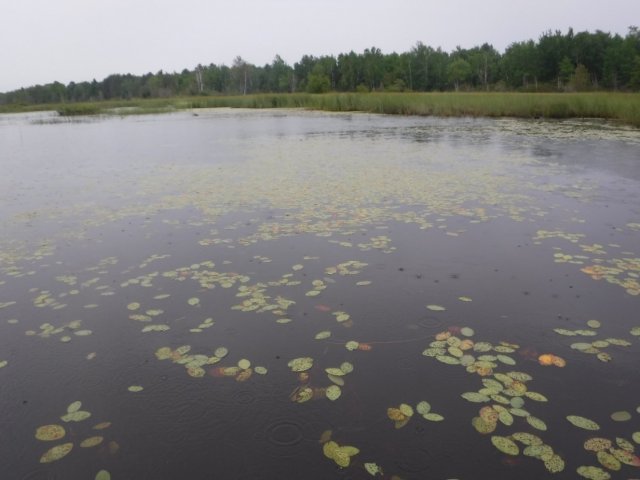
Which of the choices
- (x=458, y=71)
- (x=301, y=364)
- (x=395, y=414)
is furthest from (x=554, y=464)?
(x=458, y=71)

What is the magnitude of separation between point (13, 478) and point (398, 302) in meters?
3.17

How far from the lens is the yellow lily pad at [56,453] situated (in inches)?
103

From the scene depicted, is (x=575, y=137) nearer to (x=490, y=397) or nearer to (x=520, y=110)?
(x=520, y=110)

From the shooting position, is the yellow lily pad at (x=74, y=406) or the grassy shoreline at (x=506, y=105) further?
the grassy shoreline at (x=506, y=105)

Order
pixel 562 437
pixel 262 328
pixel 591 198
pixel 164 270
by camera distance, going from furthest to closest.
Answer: pixel 591 198 → pixel 164 270 → pixel 262 328 → pixel 562 437

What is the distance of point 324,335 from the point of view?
12.7 ft

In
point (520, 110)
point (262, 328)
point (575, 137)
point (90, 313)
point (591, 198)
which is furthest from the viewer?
point (520, 110)

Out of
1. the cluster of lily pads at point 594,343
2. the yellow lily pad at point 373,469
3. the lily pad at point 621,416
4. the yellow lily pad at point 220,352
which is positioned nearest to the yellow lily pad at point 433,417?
the yellow lily pad at point 373,469

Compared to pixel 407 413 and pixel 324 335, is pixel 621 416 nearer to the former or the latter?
pixel 407 413

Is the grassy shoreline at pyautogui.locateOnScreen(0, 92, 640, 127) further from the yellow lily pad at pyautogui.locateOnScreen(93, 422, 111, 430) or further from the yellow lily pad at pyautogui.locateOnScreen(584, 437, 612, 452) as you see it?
the yellow lily pad at pyautogui.locateOnScreen(93, 422, 111, 430)

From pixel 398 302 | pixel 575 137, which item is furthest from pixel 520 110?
pixel 398 302

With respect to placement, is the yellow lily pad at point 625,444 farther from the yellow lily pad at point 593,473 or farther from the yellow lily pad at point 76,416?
the yellow lily pad at point 76,416

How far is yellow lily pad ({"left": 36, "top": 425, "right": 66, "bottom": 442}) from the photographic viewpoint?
278 cm

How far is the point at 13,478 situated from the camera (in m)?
2.49
